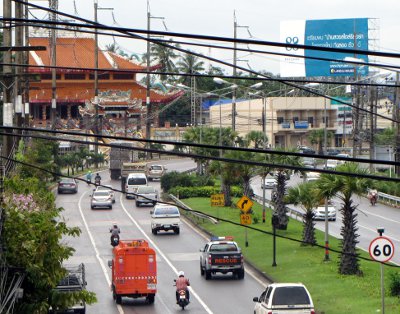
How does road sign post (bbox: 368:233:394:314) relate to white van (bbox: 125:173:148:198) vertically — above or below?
above

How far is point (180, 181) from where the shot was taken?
8231 cm

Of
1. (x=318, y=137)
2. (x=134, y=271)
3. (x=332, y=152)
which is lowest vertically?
(x=134, y=271)

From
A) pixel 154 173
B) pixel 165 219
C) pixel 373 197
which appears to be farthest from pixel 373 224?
pixel 154 173

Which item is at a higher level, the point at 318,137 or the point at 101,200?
the point at 318,137

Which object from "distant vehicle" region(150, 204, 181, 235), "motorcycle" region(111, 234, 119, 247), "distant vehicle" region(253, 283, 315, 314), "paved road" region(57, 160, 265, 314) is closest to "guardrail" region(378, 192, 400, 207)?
"paved road" region(57, 160, 265, 314)

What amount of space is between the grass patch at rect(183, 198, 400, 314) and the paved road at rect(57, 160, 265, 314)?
1571mm

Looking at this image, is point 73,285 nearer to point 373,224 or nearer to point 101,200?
point 373,224

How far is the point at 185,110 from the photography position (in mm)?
168000

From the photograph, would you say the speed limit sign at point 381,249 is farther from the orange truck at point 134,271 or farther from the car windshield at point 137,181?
the car windshield at point 137,181

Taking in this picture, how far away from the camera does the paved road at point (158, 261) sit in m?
37.4

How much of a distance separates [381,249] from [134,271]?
37.0ft

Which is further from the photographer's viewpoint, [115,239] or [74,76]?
[74,76]

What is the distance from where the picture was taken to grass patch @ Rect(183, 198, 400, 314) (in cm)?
3403

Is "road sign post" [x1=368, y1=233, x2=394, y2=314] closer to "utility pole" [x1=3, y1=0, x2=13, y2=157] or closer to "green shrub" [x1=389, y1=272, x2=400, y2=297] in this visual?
"green shrub" [x1=389, y1=272, x2=400, y2=297]
